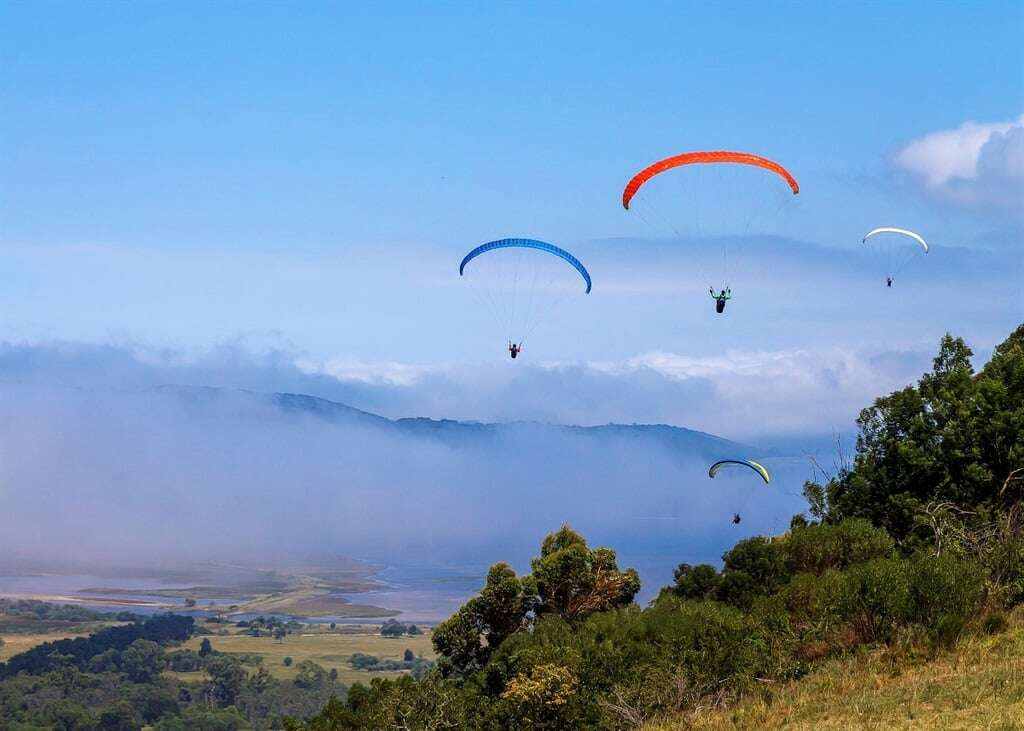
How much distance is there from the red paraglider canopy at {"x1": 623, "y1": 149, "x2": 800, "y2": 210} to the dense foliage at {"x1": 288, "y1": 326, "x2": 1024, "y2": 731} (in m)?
14.6

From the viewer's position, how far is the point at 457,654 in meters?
68.9

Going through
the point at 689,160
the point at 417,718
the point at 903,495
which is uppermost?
the point at 689,160

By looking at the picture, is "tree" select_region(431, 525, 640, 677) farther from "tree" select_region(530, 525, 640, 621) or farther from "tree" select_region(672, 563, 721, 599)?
"tree" select_region(672, 563, 721, 599)

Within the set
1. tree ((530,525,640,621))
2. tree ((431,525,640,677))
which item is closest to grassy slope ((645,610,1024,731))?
tree ((530,525,640,621))

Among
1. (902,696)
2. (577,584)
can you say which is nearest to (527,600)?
(577,584)

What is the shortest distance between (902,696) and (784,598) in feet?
50.4

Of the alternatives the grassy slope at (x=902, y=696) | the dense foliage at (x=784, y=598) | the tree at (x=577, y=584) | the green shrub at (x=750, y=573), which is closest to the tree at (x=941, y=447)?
the dense foliage at (x=784, y=598)

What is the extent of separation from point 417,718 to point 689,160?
2913cm

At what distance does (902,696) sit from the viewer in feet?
119

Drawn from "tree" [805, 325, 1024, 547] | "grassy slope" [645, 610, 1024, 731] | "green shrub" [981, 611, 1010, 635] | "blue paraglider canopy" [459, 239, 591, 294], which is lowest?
"grassy slope" [645, 610, 1024, 731]

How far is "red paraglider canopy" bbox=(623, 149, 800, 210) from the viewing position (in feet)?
203

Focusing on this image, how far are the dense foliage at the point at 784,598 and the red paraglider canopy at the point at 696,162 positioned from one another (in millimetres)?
14568

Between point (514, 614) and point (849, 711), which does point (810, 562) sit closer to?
point (514, 614)

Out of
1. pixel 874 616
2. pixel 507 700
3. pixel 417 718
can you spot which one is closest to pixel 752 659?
pixel 874 616
